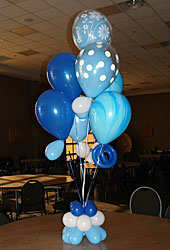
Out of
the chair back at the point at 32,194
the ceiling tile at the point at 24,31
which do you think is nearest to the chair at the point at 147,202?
the chair back at the point at 32,194

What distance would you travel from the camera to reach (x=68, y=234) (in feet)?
8.48

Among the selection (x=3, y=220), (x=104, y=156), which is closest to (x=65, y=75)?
(x=104, y=156)

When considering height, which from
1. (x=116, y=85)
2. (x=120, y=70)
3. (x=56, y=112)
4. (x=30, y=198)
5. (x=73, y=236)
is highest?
(x=120, y=70)

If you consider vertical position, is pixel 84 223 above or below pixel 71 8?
below

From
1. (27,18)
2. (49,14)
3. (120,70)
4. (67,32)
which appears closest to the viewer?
(49,14)

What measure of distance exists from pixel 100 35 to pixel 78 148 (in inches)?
38.6

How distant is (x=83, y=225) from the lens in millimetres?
2520

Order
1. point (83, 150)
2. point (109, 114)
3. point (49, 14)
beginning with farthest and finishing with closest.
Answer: point (49, 14) → point (83, 150) → point (109, 114)

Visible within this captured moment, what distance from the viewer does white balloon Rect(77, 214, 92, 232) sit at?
99.3 inches

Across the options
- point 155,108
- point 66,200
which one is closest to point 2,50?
point 66,200

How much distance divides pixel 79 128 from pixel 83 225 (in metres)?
0.82

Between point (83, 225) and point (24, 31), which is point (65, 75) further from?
point (24, 31)

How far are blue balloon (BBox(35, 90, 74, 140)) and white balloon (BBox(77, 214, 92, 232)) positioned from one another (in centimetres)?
71

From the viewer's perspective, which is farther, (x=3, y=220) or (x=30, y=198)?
(x=30, y=198)
